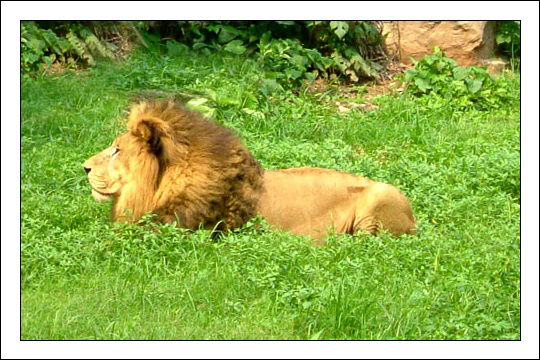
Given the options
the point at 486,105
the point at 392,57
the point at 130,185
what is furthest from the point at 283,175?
the point at 392,57

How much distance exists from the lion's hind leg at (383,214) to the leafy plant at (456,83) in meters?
3.50

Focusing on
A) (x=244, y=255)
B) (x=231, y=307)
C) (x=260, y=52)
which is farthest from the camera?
(x=260, y=52)

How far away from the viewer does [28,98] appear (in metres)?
9.05

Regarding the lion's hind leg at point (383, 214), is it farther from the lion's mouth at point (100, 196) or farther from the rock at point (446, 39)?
the rock at point (446, 39)

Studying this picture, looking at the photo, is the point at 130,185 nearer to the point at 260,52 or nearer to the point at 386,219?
the point at 386,219

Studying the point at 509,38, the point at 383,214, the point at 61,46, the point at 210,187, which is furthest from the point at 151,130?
the point at 509,38

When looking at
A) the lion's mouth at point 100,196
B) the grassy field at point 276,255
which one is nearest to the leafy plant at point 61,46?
the grassy field at point 276,255

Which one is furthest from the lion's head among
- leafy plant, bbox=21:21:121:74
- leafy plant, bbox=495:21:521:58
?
leafy plant, bbox=495:21:521:58

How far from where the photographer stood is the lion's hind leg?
6.83 m

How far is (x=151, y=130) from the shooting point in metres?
6.59

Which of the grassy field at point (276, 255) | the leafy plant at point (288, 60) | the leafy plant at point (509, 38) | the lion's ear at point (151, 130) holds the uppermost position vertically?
the leafy plant at point (509, 38)

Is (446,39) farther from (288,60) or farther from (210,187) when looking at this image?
(210,187)

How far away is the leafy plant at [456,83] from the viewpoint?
10.3 meters

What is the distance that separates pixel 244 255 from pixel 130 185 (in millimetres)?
988
